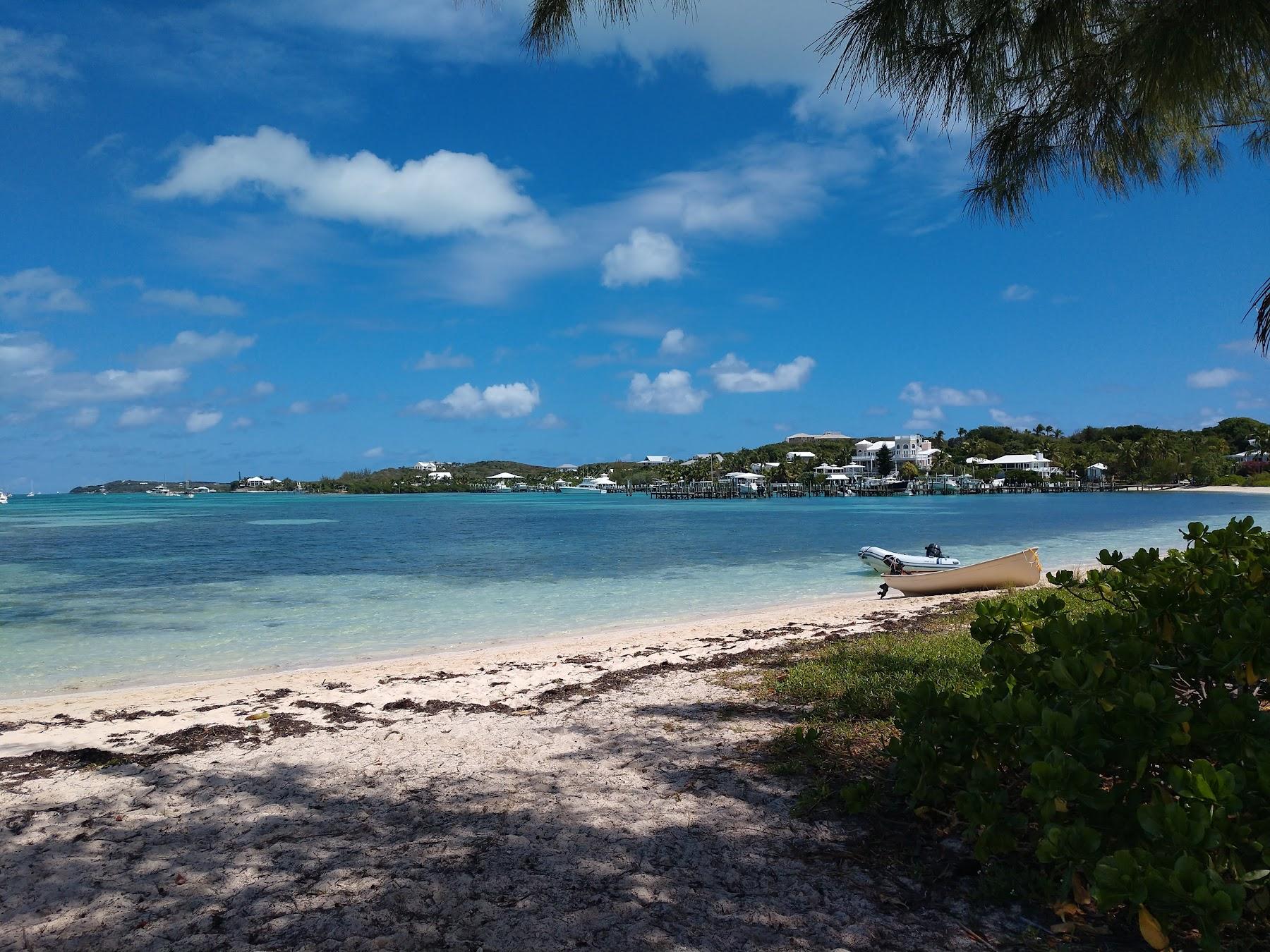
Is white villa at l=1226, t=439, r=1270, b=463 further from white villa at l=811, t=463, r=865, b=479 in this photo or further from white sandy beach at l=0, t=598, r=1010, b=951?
white sandy beach at l=0, t=598, r=1010, b=951

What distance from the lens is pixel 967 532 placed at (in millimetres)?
43281

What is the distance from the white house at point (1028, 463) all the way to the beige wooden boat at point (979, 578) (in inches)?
5499

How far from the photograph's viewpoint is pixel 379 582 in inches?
873

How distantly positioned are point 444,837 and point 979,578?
14.7 meters

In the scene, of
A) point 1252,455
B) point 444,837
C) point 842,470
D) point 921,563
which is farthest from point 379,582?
point 1252,455

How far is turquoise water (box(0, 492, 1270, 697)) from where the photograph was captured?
42.5 feet

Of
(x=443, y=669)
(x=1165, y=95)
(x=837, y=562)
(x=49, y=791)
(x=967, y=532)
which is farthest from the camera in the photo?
(x=967, y=532)

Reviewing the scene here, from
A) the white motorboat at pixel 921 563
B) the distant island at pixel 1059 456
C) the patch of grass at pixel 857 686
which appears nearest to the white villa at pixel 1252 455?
the distant island at pixel 1059 456

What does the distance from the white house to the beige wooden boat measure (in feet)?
458

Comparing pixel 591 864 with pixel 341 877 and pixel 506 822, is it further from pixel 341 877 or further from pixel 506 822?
pixel 341 877

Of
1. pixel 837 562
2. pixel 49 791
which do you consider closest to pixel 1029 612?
pixel 49 791

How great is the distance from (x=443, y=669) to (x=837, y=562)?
64.6 feet

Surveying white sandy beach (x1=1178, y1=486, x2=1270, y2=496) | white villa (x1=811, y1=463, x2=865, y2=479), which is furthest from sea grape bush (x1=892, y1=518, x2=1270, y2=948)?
white villa (x1=811, y1=463, x2=865, y2=479)

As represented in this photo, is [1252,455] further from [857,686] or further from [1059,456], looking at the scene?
[857,686]
